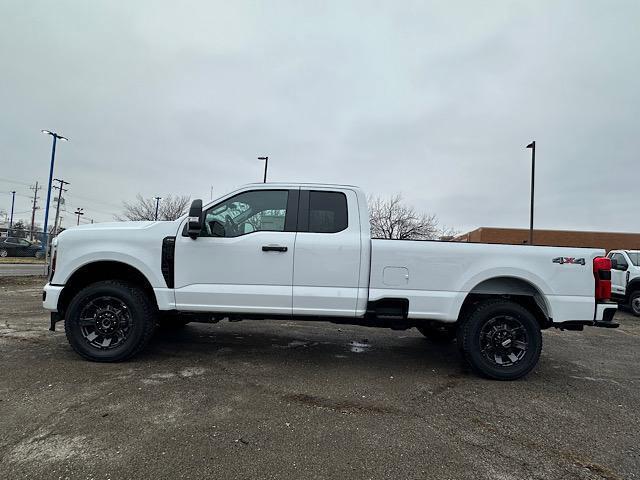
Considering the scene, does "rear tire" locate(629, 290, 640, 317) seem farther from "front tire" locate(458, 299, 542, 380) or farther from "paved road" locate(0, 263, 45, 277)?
"paved road" locate(0, 263, 45, 277)

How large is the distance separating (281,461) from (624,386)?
4015mm

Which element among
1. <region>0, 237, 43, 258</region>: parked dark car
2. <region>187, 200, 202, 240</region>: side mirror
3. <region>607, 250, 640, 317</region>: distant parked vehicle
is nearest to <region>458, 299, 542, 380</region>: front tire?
<region>187, 200, 202, 240</region>: side mirror

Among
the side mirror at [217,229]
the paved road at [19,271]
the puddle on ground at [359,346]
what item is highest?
the side mirror at [217,229]

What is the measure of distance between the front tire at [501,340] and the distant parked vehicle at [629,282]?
818 cm

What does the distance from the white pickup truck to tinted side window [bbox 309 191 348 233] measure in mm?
13

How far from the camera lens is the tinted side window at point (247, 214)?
4.22m

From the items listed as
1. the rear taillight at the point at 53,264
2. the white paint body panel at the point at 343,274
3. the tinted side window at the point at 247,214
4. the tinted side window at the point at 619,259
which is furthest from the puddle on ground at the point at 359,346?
the tinted side window at the point at 619,259

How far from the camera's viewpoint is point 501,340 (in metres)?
4.11

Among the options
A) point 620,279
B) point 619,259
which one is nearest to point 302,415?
point 620,279

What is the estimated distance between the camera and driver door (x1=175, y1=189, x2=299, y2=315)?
13.5ft

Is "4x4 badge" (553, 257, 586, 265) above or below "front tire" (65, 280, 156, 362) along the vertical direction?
above

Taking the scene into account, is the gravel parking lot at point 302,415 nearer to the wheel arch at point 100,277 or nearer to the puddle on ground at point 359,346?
the puddle on ground at point 359,346

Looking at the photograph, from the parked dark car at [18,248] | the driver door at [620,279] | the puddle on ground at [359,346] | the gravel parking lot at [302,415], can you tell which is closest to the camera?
the gravel parking lot at [302,415]

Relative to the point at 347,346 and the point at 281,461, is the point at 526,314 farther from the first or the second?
the point at 281,461
